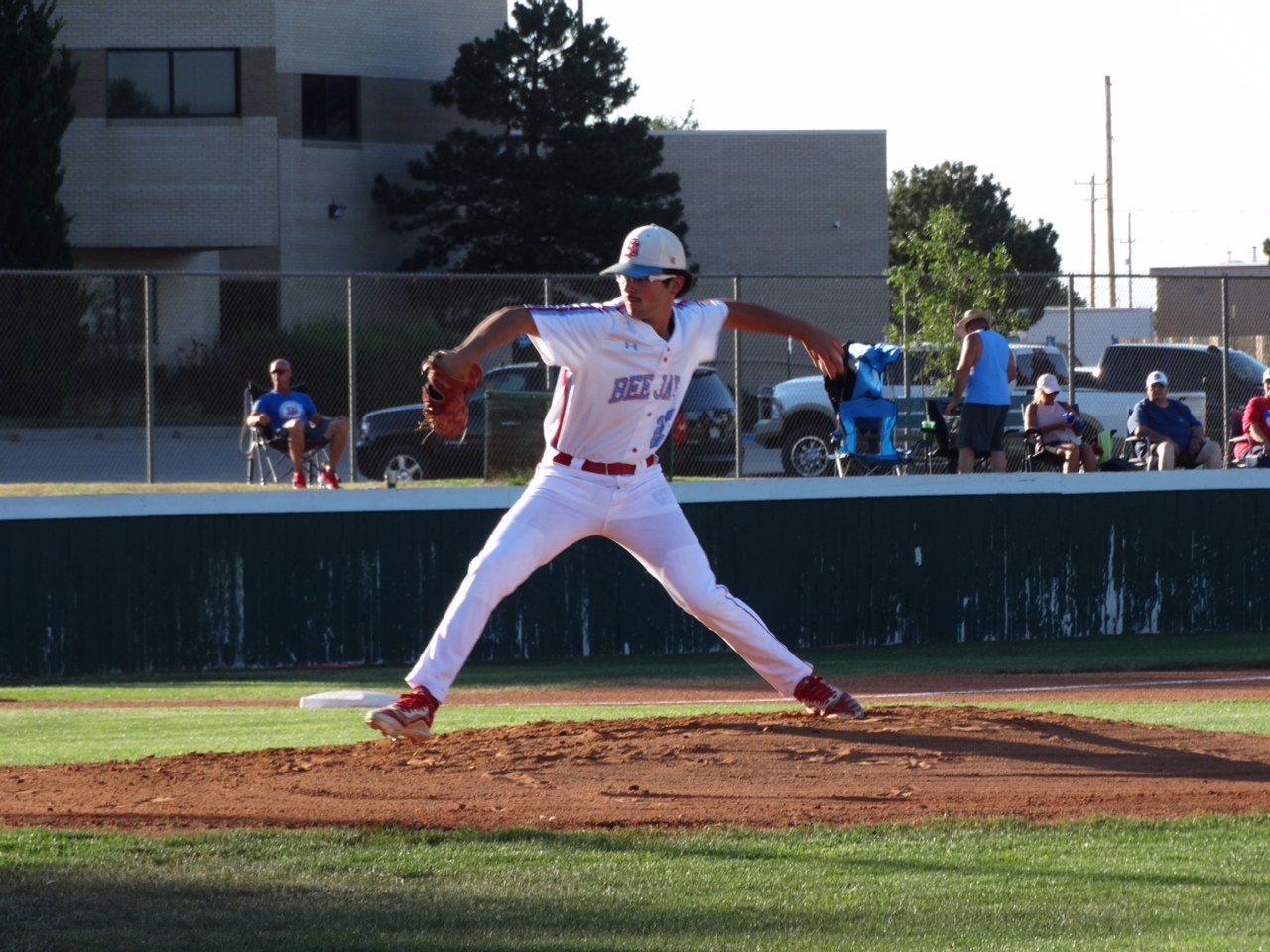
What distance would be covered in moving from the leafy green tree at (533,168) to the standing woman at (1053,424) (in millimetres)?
23545

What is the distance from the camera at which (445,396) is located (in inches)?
256

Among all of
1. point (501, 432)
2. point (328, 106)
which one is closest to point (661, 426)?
point (501, 432)

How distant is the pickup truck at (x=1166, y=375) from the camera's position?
21.2 m

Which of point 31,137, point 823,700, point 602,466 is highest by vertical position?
point 31,137

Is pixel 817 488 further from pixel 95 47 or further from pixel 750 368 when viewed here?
pixel 95 47

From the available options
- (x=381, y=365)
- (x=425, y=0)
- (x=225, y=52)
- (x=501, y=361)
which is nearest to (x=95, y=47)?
(x=225, y=52)

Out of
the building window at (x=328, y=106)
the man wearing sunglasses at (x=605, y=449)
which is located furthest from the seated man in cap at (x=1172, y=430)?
the building window at (x=328, y=106)

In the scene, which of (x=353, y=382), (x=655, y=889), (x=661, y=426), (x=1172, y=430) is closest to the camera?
(x=655, y=889)

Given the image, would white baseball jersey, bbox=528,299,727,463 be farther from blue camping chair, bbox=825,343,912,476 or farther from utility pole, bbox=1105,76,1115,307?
utility pole, bbox=1105,76,1115,307

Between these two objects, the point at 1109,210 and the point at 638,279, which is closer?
the point at 638,279

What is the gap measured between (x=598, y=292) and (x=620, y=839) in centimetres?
1648

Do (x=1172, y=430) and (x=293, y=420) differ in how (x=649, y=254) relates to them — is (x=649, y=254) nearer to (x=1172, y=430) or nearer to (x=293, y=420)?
(x=293, y=420)

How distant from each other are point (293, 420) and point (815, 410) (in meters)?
6.91

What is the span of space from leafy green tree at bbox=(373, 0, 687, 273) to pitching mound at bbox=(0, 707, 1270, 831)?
3328cm
